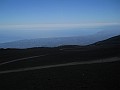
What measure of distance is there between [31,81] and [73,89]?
475 centimetres

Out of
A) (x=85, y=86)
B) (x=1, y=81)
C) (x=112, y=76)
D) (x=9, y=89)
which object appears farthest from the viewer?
(x=1, y=81)

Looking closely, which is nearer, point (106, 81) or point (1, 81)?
point (106, 81)

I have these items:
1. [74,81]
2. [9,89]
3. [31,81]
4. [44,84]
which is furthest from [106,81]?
[9,89]

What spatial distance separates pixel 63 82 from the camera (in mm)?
14633

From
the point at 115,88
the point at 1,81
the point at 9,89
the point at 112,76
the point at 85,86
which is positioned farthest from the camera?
the point at 1,81

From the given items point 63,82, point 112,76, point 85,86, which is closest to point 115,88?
point 85,86

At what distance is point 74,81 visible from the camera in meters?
14.7

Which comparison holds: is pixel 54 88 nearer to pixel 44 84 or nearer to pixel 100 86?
pixel 44 84

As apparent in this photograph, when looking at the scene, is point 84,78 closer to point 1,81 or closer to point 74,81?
point 74,81

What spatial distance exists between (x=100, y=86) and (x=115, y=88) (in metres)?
1.12

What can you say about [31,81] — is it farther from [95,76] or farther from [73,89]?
[95,76]

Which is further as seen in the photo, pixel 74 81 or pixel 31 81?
pixel 31 81

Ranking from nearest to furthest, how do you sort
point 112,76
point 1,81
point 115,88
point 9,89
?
point 115,88
point 9,89
point 112,76
point 1,81

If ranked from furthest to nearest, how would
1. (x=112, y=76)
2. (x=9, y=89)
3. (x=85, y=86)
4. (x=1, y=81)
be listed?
(x=1, y=81) → (x=112, y=76) → (x=9, y=89) → (x=85, y=86)
